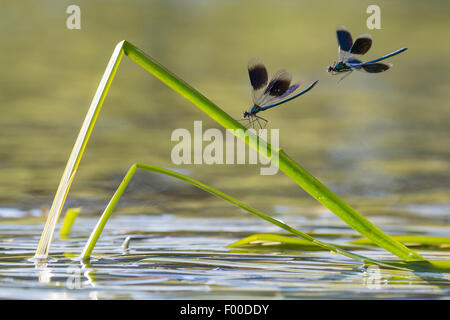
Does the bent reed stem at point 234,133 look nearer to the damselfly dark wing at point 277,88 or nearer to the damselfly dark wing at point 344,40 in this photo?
the damselfly dark wing at point 277,88

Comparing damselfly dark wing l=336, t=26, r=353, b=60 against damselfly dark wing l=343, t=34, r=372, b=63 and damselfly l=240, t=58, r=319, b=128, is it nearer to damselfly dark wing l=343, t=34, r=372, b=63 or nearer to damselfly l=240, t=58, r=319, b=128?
damselfly dark wing l=343, t=34, r=372, b=63

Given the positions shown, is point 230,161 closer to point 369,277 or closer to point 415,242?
point 415,242

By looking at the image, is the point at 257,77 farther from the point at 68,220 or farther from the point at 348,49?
the point at 68,220

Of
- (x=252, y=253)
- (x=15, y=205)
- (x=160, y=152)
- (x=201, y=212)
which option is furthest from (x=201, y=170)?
(x=252, y=253)
